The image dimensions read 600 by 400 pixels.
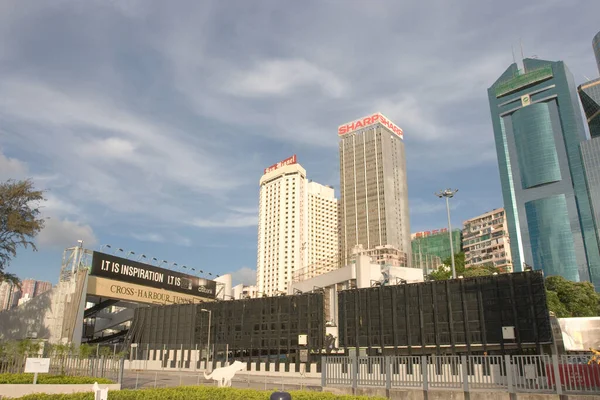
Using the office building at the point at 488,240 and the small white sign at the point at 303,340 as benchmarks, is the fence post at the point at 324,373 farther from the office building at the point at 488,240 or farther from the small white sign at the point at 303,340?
the office building at the point at 488,240

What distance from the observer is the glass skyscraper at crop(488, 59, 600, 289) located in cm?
17188

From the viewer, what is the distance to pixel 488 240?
Answer: 17125 cm

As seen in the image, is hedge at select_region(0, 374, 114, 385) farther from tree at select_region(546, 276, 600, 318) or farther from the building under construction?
tree at select_region(546, 276, 600, 318)

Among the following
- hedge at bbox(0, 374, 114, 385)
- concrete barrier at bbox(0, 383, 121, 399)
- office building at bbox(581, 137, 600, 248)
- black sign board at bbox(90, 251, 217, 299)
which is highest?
office building at bbox(581, 137, 600, 248)

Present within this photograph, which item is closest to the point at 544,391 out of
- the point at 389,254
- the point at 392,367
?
the point at 392,367

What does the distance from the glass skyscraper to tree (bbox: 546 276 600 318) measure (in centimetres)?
9578

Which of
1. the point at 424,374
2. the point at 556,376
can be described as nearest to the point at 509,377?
the point at 556,376

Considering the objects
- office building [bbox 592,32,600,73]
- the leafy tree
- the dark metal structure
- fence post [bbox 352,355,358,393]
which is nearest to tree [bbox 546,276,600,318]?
the leafy tree

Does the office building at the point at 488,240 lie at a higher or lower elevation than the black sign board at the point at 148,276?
higher

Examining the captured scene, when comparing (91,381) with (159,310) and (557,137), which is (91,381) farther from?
(557,137)

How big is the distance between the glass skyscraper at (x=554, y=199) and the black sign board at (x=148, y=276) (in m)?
141

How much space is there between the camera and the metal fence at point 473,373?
1809cm

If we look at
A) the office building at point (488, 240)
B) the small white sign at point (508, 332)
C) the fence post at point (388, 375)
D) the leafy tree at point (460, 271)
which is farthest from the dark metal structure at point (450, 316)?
the office building at point (488, 240)

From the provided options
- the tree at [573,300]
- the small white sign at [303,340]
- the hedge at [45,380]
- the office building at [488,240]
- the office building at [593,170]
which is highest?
the office building at [593,170]
